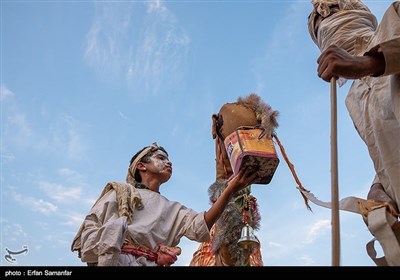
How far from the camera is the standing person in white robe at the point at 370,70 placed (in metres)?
2.19

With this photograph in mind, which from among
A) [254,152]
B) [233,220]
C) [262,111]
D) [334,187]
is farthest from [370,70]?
[233,220]

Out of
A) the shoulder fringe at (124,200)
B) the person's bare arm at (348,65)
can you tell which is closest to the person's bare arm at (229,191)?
the shoulder fringe at (124,200)

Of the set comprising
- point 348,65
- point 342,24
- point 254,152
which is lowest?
point 348,65

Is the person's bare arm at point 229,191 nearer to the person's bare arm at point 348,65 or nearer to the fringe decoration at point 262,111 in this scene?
the fringe decoration at point 262,111

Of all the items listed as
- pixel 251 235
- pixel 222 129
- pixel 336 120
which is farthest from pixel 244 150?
pixel 336 120

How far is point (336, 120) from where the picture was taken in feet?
6.72

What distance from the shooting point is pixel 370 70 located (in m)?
2.20

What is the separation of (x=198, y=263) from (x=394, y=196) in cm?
224

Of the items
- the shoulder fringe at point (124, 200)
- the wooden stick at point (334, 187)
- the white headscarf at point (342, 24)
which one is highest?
the white headscarf at point (342, 24)

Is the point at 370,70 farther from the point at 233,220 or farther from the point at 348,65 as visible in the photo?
the point at 233,220

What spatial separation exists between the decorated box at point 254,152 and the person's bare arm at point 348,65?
4.31 feet

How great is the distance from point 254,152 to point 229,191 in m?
0.41
